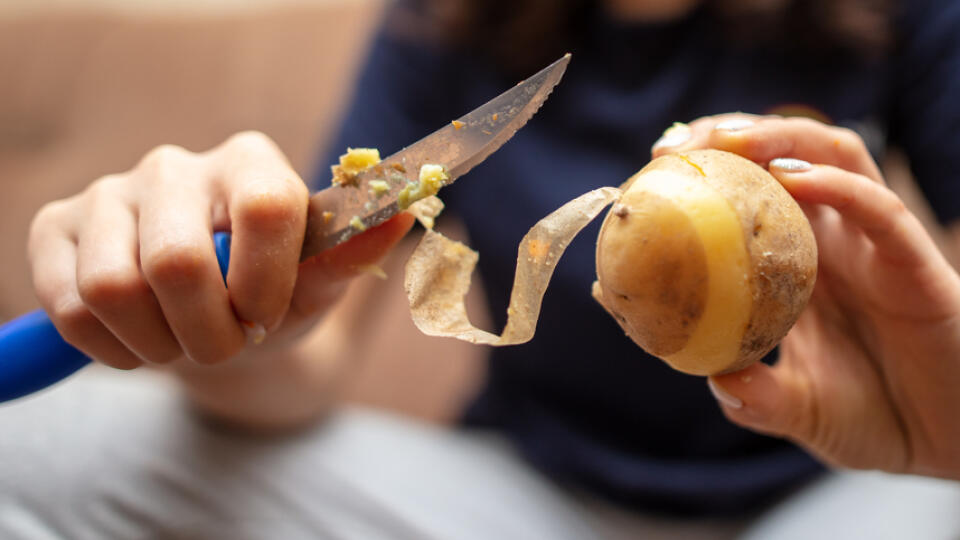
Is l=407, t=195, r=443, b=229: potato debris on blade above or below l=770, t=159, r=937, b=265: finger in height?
above

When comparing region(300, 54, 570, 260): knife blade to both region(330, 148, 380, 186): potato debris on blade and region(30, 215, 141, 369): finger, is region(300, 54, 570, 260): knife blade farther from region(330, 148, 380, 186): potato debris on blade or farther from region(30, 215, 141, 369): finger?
region(30, 215, 141, 369): finger

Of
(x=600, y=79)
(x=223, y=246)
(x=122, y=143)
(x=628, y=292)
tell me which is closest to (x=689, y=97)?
(x=600, y=79)

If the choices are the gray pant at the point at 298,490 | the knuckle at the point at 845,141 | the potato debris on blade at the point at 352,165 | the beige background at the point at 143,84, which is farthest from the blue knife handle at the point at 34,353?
the beige background at the point at 143,84

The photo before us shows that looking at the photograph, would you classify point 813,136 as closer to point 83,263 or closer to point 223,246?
point 223,246

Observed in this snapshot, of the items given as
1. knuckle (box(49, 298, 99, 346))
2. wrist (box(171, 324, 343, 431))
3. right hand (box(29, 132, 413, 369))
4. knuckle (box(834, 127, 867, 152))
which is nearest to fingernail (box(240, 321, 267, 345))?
right hand (box(29, 132, 413, 369))

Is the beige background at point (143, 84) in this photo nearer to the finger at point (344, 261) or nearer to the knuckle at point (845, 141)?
the finger at point (344, 261)

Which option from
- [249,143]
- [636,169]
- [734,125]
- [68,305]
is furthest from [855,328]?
[68,305]
